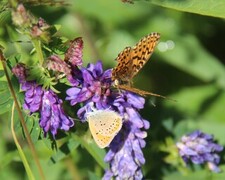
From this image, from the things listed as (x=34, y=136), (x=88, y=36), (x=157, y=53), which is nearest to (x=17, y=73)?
(x=34, y=136)

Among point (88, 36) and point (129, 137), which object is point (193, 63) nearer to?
point (88, 36)

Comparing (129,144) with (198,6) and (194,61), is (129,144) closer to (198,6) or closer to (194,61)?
(198,6)

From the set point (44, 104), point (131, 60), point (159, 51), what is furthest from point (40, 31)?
point (159, 51)

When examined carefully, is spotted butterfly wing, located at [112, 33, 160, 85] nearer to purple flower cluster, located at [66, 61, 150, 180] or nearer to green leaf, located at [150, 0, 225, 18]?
purple flower cluster, located at [66, 61, 150, 180]

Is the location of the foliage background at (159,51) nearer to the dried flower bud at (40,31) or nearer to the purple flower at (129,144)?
the purple flower at (129,144)

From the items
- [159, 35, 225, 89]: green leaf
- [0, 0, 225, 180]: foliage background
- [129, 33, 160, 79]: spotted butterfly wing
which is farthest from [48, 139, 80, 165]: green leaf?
[159, 35, 225, 89]: green leaf
